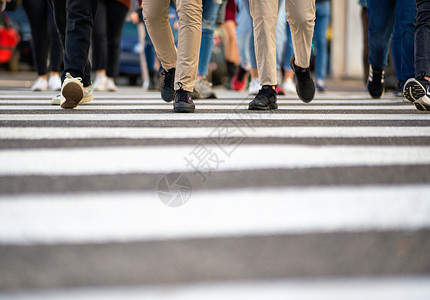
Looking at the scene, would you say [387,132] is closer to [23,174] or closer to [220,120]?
[220,120]

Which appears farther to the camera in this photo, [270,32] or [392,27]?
[392,27]

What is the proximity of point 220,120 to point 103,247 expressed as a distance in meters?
2.14

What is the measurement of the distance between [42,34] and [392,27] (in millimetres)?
4780

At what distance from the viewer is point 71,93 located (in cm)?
397

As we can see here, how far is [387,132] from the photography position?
9.61 ft

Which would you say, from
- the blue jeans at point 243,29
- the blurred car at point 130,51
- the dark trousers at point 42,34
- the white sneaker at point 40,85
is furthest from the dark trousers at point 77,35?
the blurred car at point 130,51

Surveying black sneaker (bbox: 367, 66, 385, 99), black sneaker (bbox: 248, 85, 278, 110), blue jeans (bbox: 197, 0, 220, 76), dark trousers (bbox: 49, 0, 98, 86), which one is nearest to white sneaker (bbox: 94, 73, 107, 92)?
blue jeans (bbox: 197, 0, 220, 76)

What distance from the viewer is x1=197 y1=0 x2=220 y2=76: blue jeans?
5738 mm

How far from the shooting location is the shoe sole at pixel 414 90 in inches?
154

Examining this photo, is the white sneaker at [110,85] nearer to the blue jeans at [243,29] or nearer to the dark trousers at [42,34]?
the dark trousers at [42,34]

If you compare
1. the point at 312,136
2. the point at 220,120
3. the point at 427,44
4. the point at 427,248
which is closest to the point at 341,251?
the point at 427,248

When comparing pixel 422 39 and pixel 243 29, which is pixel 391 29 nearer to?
pixel 422 39

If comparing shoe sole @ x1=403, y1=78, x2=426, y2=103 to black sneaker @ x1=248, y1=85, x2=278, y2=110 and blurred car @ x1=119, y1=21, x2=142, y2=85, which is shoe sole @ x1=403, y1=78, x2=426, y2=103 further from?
blurred car @ x1=119, y1=21, x2=142, y2=85

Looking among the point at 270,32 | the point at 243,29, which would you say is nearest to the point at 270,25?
the point at 270,32
